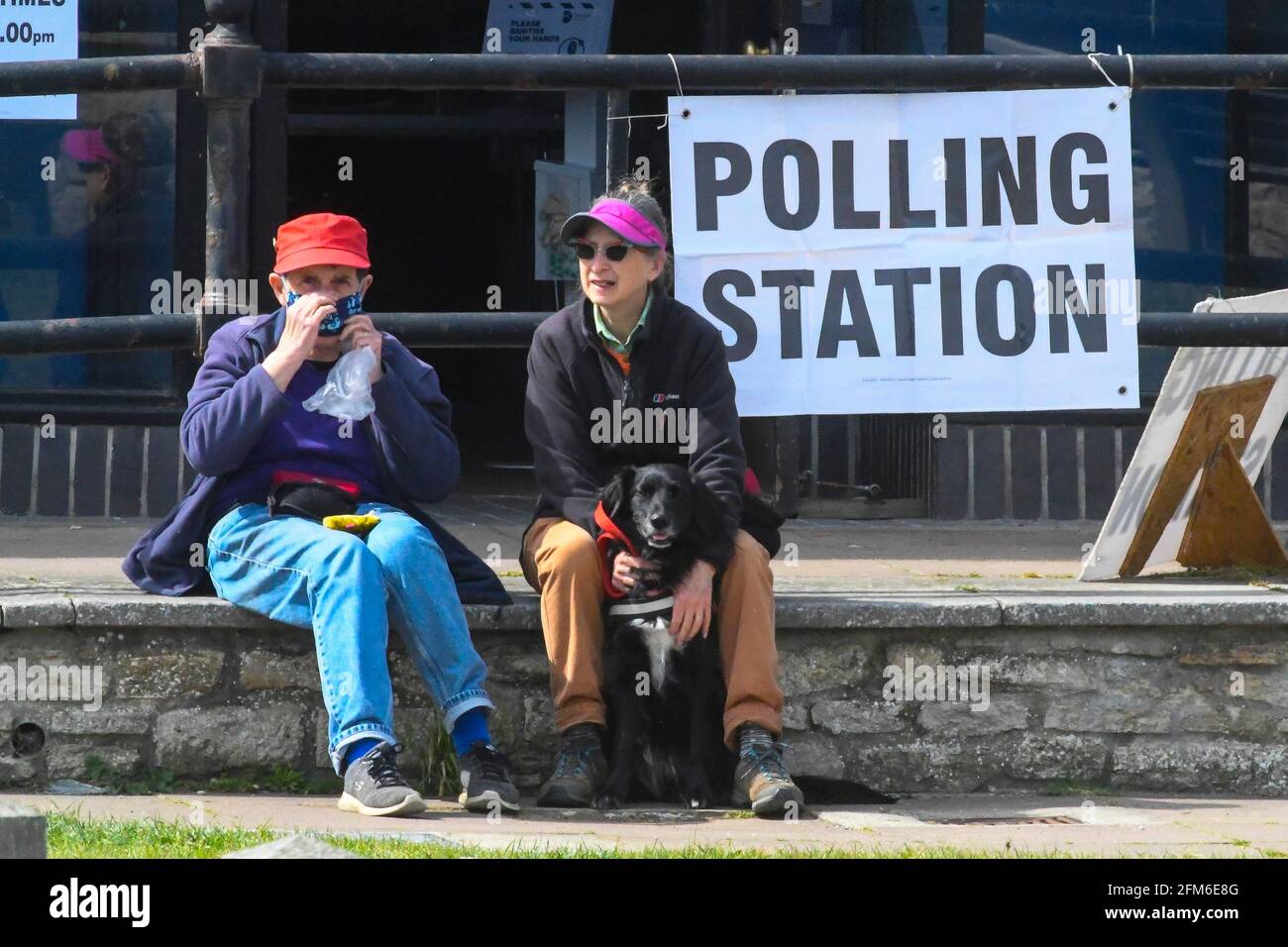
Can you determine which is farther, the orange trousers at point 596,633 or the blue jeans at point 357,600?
the orange trousers at point 596,633

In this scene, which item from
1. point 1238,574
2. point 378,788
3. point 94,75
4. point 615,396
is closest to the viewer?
point 378,788

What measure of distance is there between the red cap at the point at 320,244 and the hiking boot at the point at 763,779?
59.6 inches

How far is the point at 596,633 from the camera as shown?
4.66m

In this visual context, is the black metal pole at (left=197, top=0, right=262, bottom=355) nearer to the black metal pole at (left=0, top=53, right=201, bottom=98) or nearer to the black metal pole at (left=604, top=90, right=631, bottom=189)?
the black metal pole at (left=0, top=53, right=201, bottom=98)

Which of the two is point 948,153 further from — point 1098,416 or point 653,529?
point 1098,416

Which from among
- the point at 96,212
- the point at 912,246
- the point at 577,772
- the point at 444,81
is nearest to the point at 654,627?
the point at 577,772

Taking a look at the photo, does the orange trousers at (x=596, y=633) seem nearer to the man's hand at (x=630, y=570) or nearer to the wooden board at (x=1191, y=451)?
the man's hand at (x=630, y=570)

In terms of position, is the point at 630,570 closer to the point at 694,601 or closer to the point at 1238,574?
the point at 694,601

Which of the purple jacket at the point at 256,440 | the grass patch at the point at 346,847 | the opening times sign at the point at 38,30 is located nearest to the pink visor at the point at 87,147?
the opening times sign at the point at 38,30

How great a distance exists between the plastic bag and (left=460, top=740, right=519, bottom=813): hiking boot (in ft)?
2.87

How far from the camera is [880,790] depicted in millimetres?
4961

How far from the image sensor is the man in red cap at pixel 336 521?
14.3ft

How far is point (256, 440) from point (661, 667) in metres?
1.13
